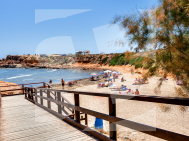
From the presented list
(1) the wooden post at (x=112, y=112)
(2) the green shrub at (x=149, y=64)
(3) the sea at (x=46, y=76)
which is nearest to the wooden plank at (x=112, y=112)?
(1) the wooden post at (x=112, y=112)

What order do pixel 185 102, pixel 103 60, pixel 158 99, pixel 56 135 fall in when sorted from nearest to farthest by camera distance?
pixel 185 102
pixel 158 99
pixel 56 135
pixel 103 60

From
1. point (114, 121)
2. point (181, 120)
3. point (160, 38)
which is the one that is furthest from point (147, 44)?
point (181, 120)

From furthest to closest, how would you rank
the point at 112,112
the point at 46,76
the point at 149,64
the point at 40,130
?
the point at 46,76 → the point at 149,64 → the point at 40,130 → the point at 112,112

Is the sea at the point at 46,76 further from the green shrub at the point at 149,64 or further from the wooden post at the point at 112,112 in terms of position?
the wooden post at the point at 112,112

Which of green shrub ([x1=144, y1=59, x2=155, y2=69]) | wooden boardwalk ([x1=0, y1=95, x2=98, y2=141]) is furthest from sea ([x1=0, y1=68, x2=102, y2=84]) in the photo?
wooden boardwalk ([x1=0, y1=95, x2=98, y2=141])

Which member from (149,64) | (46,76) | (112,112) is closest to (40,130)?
(112,112)

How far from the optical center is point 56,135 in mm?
3180

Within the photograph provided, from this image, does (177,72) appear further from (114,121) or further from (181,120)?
(181,120)

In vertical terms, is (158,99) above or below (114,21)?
below

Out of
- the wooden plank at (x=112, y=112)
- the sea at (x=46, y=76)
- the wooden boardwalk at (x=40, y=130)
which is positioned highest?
the wooden plank at (x=112, y=112)

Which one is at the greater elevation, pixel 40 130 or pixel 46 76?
pixel 40 130

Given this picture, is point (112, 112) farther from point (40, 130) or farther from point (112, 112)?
point (40, 130)

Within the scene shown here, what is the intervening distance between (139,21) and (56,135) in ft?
17.3

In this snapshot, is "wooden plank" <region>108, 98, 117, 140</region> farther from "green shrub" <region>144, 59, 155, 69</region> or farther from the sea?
the sea
